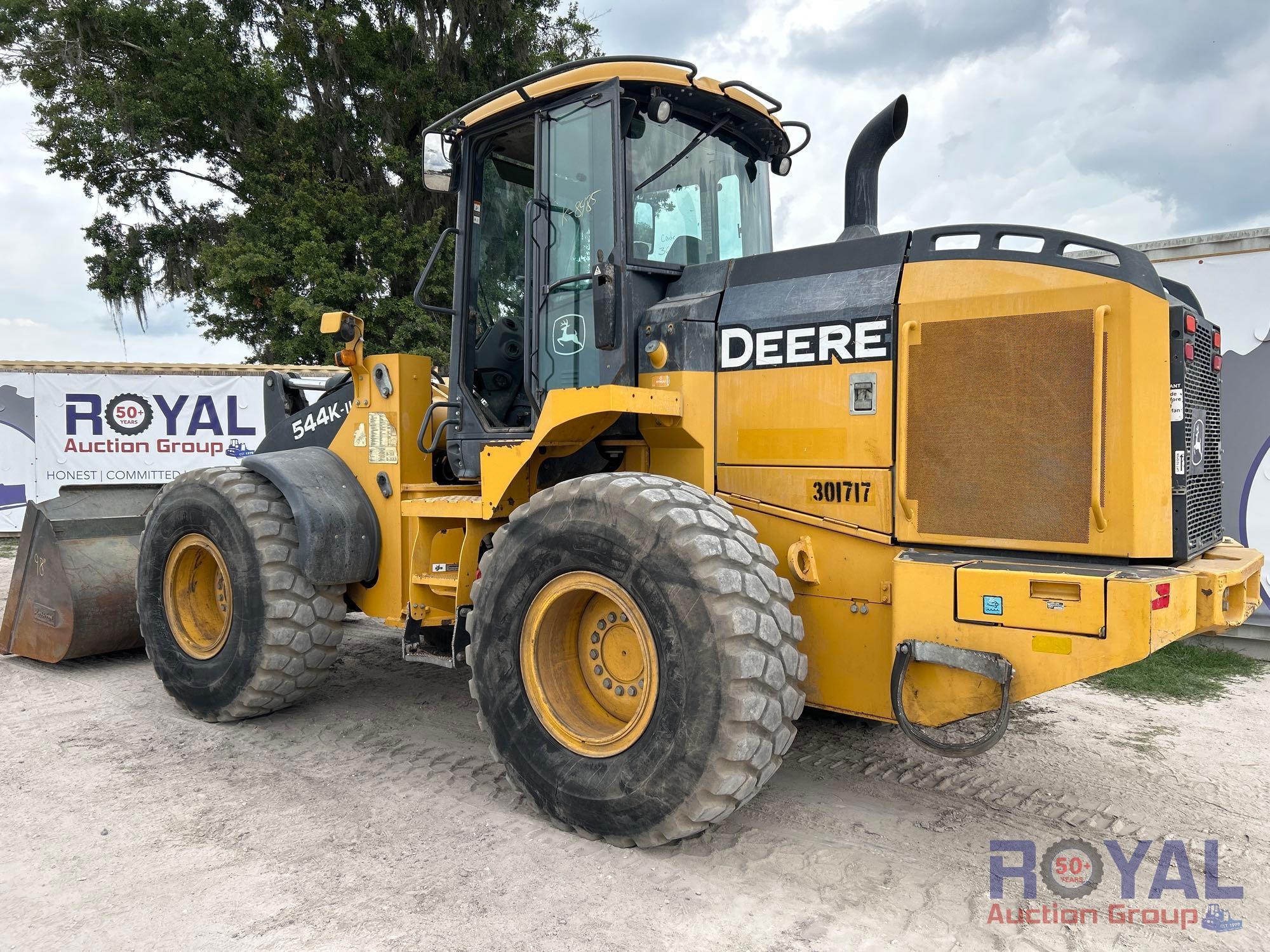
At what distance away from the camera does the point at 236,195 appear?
17141 millimetres

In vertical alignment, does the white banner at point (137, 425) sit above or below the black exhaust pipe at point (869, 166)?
below

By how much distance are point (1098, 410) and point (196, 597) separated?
4903 millimetres

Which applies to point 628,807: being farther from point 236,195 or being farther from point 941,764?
point 236,195

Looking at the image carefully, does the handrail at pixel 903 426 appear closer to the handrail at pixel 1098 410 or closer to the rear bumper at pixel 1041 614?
the rear bumper at pixel 1041 614

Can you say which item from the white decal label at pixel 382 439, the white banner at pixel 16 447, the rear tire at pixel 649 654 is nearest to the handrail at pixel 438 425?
the white decal label at pixel 382 439

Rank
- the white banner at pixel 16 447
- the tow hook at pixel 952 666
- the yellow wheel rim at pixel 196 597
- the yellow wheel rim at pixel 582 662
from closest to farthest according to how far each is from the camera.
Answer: the tow hook at pixel 952 666 → the yellow wheel rim at pixel 582 662 → the yellow wheel rim at pixel 196 597 → the white banner at pixel 16 447

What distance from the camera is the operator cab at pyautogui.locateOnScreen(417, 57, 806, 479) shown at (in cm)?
395

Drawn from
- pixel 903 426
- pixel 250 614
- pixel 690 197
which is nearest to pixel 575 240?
pixel 690 197

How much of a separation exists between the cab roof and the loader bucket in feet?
12.4

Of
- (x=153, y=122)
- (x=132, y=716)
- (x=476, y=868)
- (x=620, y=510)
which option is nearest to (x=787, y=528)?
(x=620, y=510)

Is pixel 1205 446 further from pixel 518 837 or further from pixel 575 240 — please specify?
pixel 518 837

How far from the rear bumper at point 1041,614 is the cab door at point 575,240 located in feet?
5.37

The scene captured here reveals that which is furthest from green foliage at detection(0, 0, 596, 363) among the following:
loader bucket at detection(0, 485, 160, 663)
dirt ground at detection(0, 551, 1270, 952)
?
dirt ground at detection(0, 551, 1270, 952)

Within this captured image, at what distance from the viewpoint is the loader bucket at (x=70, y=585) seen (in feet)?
19.3
